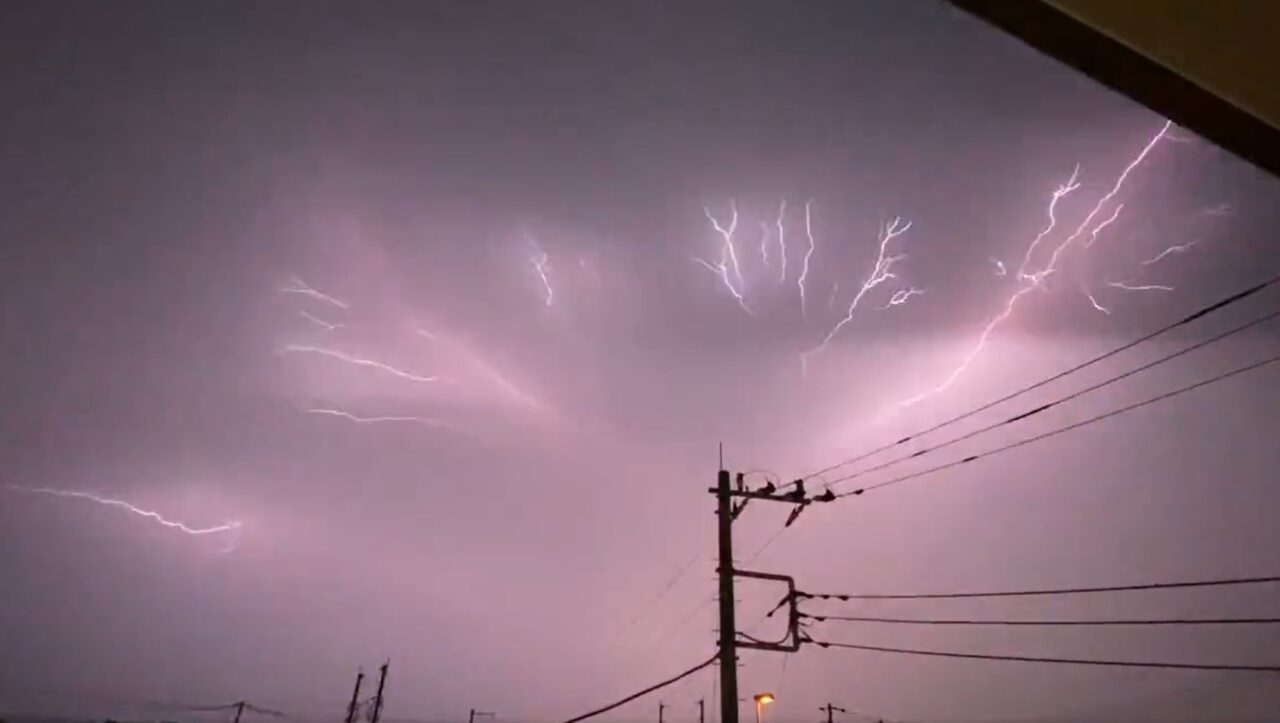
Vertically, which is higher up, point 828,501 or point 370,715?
point 828,501

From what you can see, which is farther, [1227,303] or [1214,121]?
[1227,303]

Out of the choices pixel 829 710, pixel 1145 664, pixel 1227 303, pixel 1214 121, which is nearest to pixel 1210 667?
pixel 1145 664

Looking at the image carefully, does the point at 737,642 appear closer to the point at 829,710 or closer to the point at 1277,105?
the point at 1277,105

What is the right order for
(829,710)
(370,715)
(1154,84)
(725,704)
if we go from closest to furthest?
(1154,84) → (725,704) → (829,710) → (370,715)

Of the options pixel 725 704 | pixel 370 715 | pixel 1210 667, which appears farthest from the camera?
pixel 370 715
